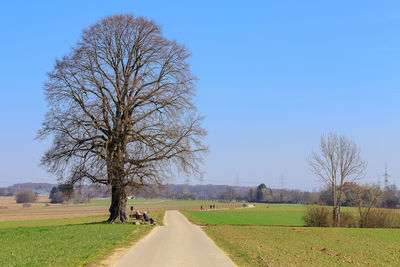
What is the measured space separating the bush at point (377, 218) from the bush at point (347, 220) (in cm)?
101

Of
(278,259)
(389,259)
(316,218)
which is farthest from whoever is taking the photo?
(316,218)

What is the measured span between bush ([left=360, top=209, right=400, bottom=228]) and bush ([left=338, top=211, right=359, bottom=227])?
1005mm

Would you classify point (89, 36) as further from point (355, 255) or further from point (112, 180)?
point (355, 255)

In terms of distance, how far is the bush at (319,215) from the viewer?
41.9 metres

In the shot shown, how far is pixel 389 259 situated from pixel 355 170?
95.8ft

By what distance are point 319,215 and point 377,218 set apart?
787 centimetres

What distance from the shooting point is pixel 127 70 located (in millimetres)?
30750

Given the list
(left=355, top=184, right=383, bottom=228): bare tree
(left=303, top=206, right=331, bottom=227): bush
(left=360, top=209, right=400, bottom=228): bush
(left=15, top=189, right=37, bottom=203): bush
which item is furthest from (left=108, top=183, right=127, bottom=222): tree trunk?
(left=15, top=189, right=37, bottom=203): bush

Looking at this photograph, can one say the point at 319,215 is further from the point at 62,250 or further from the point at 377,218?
the point at 62,250

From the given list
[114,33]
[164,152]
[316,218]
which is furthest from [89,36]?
[316,218]

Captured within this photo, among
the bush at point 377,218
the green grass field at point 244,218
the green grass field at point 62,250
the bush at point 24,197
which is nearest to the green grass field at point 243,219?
the green grass field at point 244,218

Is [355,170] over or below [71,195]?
over

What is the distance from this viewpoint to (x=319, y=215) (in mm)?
42062

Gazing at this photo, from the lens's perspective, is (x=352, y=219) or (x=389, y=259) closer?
(x=389, y=259)
